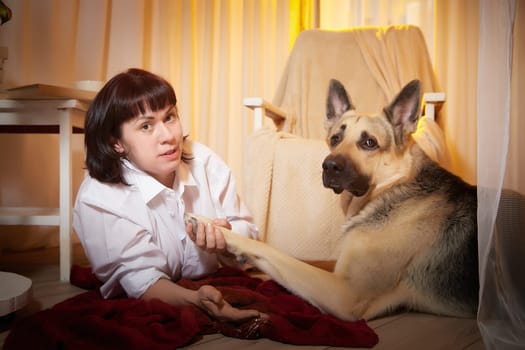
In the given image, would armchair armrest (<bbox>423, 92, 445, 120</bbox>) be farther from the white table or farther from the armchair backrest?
the white table

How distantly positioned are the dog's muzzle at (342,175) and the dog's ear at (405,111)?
18 centimetres

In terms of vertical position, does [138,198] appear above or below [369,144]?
below

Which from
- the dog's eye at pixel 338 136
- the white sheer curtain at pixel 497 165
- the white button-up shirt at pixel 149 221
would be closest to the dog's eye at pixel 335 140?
the dog's eye at pixel 338 136

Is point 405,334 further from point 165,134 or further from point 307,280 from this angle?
point 165,134

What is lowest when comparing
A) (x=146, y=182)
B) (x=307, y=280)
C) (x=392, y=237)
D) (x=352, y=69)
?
(x=307, y=280)

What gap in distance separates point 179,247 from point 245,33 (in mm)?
2059

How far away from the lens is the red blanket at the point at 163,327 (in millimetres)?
1153

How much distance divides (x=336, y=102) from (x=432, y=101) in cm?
75

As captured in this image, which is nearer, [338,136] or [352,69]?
[338,136]

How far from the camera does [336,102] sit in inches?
66.8

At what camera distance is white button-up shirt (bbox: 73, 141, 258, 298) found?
146 cm

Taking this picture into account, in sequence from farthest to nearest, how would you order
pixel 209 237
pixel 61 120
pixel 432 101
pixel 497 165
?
pixel 432 101
pixel 61 120
pixel 209 237
pixel 497 165

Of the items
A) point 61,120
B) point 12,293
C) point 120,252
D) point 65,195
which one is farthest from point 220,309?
point 61,120

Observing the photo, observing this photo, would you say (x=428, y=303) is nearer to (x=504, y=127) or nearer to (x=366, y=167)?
(x=366, y=167)
